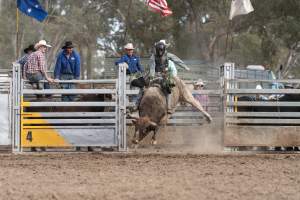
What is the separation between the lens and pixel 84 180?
8.85 meters

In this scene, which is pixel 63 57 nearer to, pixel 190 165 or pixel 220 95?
pixel 220 95

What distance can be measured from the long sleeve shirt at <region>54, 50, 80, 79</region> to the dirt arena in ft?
7.85

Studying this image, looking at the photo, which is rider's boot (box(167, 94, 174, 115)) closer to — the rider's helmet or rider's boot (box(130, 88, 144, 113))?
rider's boot (box(130, 88, 144, 113))

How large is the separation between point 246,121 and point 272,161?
6.95 ft

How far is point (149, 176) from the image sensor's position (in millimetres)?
9219

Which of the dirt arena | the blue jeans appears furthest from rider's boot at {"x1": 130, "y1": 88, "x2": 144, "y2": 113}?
the blue jeans

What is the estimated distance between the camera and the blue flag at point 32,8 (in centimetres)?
1738

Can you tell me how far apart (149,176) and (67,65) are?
18.6 feet

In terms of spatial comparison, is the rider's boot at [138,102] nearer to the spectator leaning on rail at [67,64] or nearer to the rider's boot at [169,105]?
the rider's boot at [169,105]

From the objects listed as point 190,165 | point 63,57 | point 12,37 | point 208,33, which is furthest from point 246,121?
point 12,37

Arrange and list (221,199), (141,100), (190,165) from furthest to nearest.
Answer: (141,100), (190,165), (221,199)

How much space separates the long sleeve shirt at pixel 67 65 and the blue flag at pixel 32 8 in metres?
3.38

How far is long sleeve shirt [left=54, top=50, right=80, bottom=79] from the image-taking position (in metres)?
14.2

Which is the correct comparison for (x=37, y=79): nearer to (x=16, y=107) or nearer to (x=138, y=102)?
(x=16, y=107)
